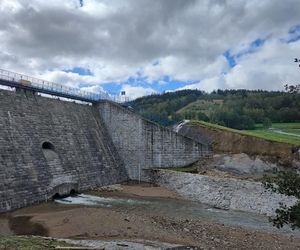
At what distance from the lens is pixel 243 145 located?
3638 cm

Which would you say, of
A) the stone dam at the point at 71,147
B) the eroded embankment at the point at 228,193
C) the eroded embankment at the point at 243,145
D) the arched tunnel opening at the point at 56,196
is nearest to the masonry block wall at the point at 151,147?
the stone dam at the point at 71,147

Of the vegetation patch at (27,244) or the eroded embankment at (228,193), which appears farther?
the eroded embankment at (228,193)

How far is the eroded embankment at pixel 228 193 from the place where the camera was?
2464 centimetres

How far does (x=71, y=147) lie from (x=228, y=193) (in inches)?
581

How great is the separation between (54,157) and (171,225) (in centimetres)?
1316

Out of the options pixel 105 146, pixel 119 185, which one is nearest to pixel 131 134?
pixel 105 146

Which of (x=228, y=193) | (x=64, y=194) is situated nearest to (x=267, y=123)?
(x=228, y=193)

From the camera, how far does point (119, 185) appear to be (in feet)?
113

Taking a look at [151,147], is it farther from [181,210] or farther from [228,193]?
[181,210]

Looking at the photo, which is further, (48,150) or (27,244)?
(48,150)

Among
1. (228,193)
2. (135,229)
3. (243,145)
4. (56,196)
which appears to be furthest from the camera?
(243,145)

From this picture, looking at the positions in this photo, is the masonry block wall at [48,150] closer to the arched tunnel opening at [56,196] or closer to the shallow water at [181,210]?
the arched tunnel opening at [56,196]

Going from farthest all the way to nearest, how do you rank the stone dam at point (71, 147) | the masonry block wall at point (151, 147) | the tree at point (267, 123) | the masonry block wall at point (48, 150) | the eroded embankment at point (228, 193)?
the tree at point (267, 123)
the masonry block wall at point (151, 147)
the eroded embankment at point (228, 193)
the stone dam at point (71, 147)
the masonry block wall at point (48, 150)

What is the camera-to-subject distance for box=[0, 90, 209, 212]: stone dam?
2425 centimetres
